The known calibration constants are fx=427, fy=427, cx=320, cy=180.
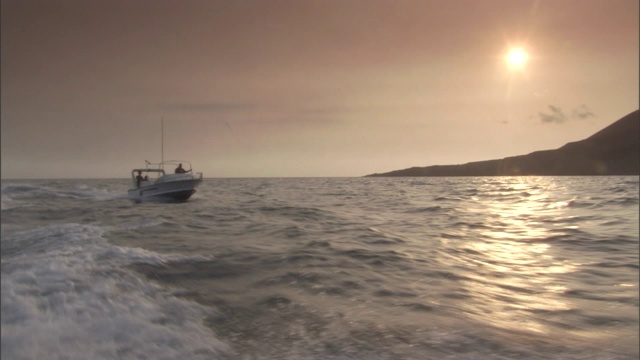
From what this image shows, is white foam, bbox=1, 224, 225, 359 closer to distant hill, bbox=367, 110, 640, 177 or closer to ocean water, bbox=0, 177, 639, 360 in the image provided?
ocean water, bbox=0, 177, 639, 360

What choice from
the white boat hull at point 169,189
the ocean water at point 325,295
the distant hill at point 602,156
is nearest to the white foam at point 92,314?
the ocean water at point 325,295

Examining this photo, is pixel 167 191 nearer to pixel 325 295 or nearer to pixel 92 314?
pixel 92 314

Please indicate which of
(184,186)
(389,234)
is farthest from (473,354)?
(184,186)

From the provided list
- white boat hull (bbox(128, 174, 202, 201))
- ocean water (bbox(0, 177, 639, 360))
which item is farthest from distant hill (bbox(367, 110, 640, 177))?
white boat hull (bbox(128, 174, 202, 201))

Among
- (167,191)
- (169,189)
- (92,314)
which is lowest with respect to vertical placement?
(92,314)

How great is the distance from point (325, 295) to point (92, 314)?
138 inches

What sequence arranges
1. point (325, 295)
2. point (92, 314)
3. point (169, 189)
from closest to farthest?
point (92, 314) → point (325, 295) → point (169, 189)

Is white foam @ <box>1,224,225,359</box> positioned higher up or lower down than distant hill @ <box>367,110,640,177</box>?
lower down

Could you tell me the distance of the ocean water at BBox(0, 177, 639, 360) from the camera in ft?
16.6

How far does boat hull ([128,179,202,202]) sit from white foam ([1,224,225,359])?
20.9m

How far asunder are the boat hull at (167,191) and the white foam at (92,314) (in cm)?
2090

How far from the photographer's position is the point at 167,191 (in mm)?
30812

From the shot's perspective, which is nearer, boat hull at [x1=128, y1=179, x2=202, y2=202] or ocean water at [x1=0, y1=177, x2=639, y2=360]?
ocean water at [x1=0, y1=177, x2=639, y2=360]

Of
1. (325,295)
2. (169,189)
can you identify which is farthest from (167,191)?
(325,295)
